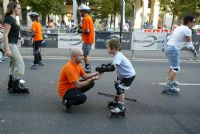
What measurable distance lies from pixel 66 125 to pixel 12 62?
6.88ft

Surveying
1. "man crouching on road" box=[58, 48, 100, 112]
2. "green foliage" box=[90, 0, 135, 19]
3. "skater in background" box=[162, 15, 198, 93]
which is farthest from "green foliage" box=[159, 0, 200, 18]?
"man crouching on road" box=[58, 48, 100, 112]

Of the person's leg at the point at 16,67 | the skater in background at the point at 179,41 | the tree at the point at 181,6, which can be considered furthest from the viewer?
the tree at the point at 181,6

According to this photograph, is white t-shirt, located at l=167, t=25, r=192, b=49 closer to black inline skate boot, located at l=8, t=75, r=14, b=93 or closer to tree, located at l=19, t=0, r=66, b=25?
black inline skate boot, located at l=8, t=75, r=14, b=93

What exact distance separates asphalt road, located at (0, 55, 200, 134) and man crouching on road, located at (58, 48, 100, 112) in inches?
9.3

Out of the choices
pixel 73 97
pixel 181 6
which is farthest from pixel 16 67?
pixel 181 6

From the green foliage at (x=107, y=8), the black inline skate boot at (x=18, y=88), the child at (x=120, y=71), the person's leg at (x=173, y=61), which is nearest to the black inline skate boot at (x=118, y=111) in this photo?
the child at (x=120, y=71)

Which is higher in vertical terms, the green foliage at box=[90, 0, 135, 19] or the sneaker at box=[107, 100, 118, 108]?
the green foliage at box=[90, 0, 135, 19]

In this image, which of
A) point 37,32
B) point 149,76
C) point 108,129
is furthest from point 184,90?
point 37,32

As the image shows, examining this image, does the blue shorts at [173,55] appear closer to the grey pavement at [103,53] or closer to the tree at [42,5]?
the grey pavement at [103,53]

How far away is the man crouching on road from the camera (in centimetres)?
532

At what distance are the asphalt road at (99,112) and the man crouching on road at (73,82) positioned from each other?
24 cm

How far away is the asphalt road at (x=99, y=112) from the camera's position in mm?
4750

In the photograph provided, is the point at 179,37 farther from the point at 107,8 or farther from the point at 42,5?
the point at 42,5

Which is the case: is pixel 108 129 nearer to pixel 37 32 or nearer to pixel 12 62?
pixel 12 62
